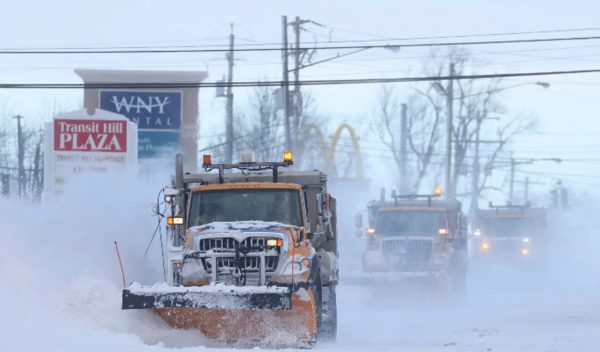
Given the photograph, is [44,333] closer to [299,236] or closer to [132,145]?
[299,236]

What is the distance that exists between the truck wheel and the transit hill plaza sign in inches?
1095

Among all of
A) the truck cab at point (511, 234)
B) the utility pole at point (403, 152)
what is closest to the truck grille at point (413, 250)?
the truck cab at point (511, 234)

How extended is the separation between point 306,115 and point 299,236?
54.0 metres

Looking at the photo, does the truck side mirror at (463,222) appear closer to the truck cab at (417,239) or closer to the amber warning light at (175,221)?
the truck cab at (417,239)

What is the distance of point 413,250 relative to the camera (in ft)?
88.4

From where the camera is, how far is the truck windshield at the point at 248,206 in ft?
53.1

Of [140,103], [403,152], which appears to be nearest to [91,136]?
[140,103]

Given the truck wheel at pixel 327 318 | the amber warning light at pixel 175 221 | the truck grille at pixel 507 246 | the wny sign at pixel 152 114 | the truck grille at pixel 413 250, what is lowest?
the truck grille at pixel 507 246

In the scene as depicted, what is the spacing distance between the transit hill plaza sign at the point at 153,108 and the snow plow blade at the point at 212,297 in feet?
99.3

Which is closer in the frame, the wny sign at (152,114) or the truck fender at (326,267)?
the truck fender at (326,267)

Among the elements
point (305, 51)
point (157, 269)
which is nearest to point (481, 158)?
point (305, 51)

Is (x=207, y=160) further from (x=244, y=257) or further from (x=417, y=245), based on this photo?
(x=417, y=245)

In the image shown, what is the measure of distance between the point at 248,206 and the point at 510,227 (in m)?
25.8

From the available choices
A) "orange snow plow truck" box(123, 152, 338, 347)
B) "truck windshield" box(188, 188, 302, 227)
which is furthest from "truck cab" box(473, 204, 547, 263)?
"truck windshield" box(188, 188, 302, 227)
